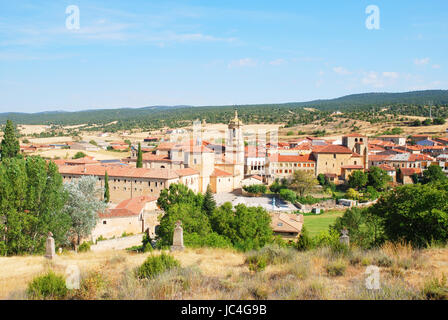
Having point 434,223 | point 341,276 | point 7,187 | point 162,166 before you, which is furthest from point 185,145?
point 341,276

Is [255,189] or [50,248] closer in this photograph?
[50,248]

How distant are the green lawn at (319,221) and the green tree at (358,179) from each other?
380 inches

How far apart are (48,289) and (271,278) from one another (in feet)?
16.7

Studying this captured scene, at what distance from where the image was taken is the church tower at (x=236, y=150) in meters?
52.9

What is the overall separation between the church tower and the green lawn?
44.2 ft

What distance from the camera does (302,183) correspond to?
5069 cm

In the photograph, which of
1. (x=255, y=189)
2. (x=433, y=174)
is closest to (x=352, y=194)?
(x=433, y=174)

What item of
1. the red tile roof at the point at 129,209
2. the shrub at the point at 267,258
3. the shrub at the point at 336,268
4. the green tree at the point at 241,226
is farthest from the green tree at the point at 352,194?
the shrub at the point at 336,268

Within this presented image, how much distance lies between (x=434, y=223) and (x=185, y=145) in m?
39.0

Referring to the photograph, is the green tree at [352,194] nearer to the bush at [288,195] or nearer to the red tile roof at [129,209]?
the bush at [288,195]

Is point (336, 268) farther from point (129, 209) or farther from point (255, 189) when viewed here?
point (255, 189)

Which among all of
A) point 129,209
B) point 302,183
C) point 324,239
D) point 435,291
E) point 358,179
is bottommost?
point 302,183

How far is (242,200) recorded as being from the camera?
1764 inches

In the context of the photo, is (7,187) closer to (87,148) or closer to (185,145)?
(185,145)
